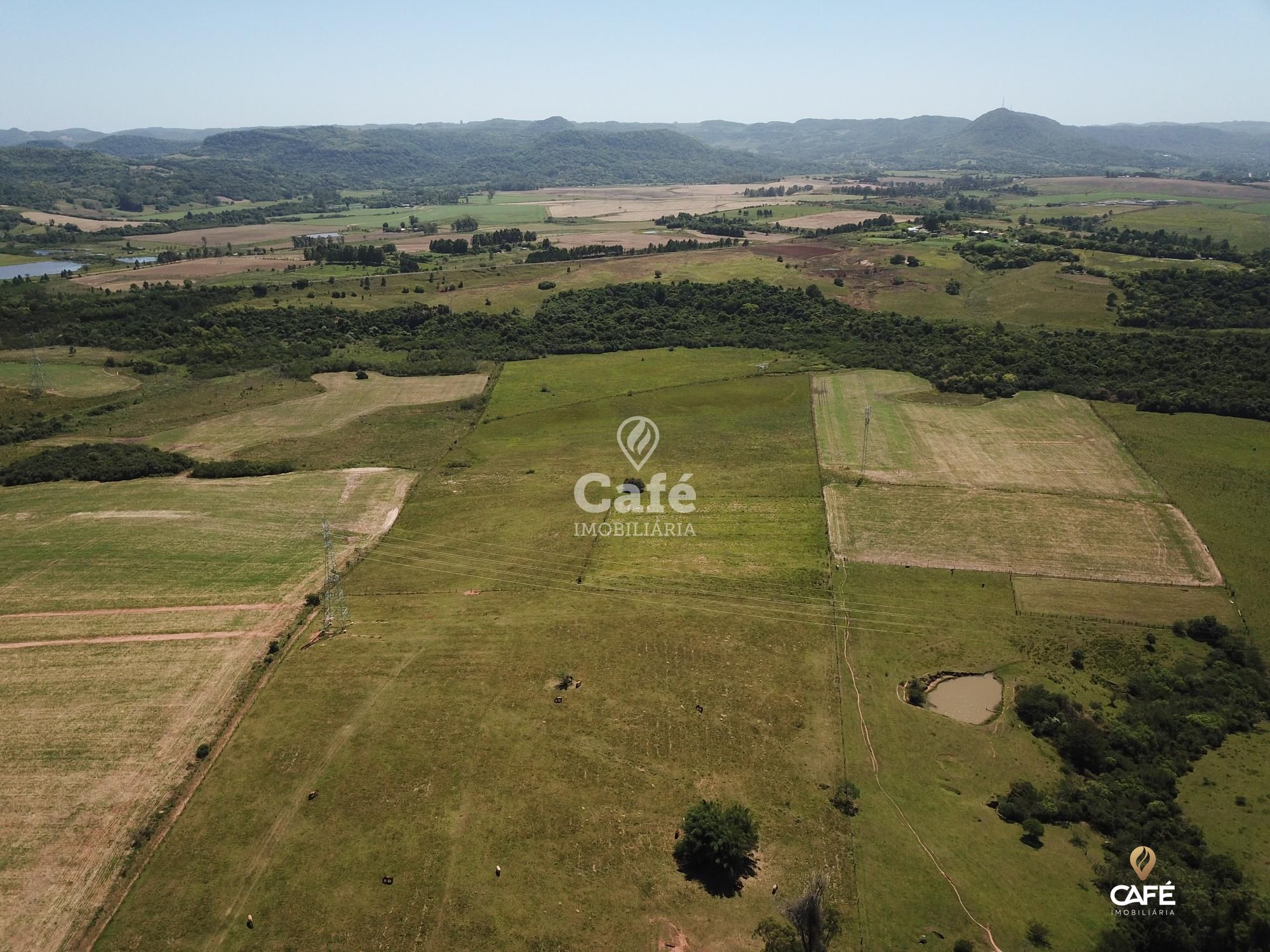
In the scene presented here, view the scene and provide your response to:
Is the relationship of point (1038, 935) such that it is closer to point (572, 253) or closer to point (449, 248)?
point (572, 253)

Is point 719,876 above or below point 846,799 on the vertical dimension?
below

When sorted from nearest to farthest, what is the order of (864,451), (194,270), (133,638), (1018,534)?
(133,638), (1018,534), (864,451), (194,270)

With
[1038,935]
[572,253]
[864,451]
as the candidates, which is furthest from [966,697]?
[572,253]

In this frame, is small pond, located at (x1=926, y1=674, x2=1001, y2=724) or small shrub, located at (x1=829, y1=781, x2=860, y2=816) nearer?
small shrub, located at (x1=829, y1=781, x2=860, y2=816)

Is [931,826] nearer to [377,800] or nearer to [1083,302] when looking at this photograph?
[377,800]

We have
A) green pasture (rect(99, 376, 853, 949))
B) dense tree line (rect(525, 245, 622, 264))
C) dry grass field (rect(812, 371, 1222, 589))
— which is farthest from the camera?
dense tree line (rect(525, 245, 622, 264))

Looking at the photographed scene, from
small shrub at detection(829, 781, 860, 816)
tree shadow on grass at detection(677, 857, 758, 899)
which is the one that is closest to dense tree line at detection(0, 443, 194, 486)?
tree shadow on grass at detection(677, 857, 758, 899)

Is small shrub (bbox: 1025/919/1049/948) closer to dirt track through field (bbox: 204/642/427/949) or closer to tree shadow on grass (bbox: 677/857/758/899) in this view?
tree shadow on grass (bbox: 677/857/758/899)
